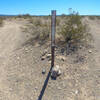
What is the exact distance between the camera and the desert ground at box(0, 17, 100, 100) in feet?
9.93

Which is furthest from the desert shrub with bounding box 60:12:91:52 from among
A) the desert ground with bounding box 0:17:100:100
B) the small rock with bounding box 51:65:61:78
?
the small rock with bounding box 51:65:61:78

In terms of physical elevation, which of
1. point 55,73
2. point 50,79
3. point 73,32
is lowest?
point 50,79

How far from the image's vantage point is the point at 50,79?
3.46 m

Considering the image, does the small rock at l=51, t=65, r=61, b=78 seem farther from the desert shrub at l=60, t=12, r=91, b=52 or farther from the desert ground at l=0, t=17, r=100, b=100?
the desert shrub at l=60, t=12, r=91, b=52

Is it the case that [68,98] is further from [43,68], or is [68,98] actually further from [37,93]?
[43,68]

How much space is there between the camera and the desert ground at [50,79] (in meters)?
3.03

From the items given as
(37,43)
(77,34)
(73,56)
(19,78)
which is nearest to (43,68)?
(19,78)

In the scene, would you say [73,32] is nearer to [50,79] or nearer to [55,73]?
[55,73]

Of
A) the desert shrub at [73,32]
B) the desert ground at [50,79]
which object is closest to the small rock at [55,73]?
the desert ground at [50,79]

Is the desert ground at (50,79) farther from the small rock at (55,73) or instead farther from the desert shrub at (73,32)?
the desert shrub at (73,32)

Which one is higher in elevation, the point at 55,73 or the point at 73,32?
the point at 73,32

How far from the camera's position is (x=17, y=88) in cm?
326

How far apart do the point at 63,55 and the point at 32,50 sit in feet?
5.12

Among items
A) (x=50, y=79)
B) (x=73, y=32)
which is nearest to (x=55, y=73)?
(x=50, y=79)
